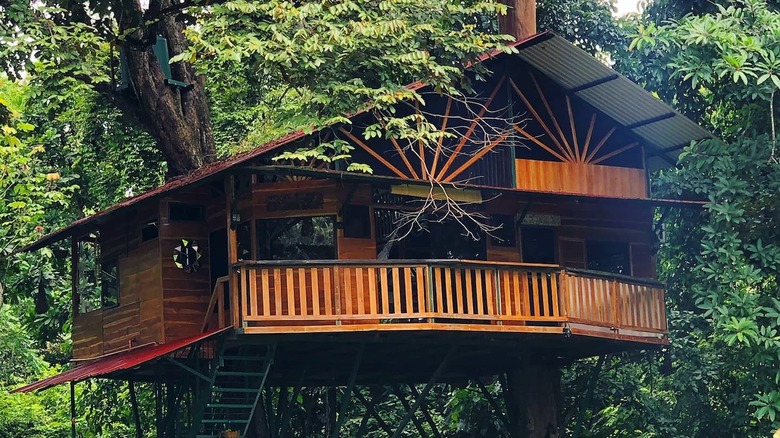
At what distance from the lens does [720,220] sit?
21.5m

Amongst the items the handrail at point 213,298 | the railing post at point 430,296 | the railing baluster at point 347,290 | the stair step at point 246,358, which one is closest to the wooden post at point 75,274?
the handrail at point 213,298

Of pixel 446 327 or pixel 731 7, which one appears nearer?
pixel 446 327

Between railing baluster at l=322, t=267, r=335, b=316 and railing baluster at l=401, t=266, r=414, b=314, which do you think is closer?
railing baluster at l=322, t=267, r=335, b=316

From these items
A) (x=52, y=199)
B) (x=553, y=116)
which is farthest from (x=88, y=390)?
(x=553, y=116)

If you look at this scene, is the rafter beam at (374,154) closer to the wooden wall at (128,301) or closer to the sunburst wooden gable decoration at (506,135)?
the sunburst wooden gable decoration at (506,135)

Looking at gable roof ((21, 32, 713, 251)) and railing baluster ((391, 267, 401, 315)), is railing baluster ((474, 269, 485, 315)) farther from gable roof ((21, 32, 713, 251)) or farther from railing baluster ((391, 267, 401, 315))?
gable roof ((21, 32, 713, 251))

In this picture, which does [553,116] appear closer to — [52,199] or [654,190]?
[654,190]

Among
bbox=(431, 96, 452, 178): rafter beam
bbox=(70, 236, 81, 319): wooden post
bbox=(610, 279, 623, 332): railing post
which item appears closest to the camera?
bbox=(431, 96, 452, 178): rafter beam

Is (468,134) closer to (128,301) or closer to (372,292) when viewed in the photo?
(372,292)

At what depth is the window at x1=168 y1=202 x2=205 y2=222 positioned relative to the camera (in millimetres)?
20938

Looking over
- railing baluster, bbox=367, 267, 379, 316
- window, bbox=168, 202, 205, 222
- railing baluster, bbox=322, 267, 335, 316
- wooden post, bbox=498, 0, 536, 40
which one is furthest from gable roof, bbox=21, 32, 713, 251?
railing baluster, bbox=367, 267, 379, 316

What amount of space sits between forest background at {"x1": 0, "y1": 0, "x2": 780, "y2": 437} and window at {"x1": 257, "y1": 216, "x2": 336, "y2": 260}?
156 cm

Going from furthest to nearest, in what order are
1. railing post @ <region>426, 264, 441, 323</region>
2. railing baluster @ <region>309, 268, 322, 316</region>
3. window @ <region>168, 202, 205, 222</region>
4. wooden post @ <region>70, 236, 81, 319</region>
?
wooden post @ <region>70, 236, 81, 319</region> < window @ <region>168, 202, 205, 222</region> < railing post @ <region>426, 264, 441, 323</region> < railing baluster @ <region>309, 268, 322, 316</region>

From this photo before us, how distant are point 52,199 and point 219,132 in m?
4.38
